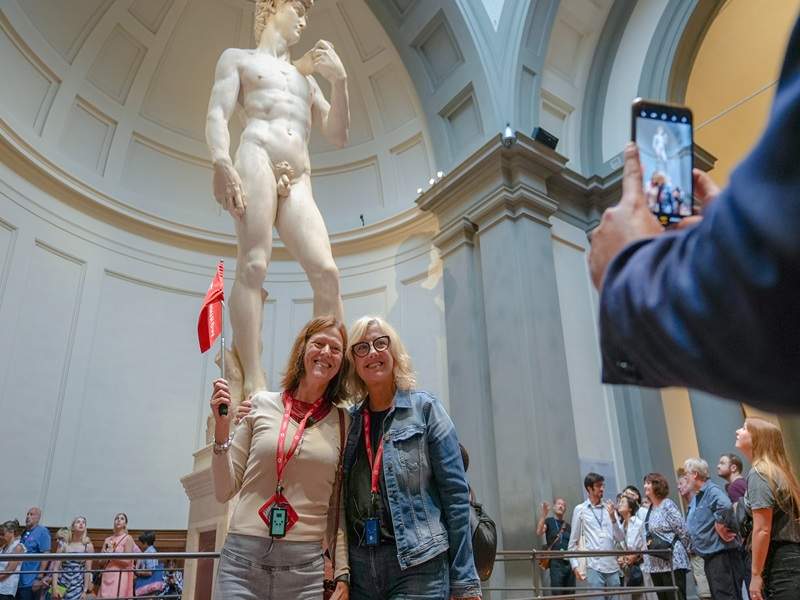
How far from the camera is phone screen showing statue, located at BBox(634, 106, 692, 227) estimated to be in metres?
0.76

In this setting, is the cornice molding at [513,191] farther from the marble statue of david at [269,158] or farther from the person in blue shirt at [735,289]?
the person in blue shirt at [735,289]

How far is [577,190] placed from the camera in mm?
8047

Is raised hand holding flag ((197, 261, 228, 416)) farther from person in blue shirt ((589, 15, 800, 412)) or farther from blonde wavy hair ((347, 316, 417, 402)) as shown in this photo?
person in blue shirt ((589, 15, 800, 412))

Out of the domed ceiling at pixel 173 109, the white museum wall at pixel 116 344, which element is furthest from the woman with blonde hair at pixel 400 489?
the domed ceiling at pixel 173 109

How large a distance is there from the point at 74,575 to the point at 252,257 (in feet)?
12.4

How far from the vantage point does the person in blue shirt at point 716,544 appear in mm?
3660

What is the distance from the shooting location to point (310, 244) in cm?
421

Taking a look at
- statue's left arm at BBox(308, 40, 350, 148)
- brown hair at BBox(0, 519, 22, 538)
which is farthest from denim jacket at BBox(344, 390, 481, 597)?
brown hair at BBox(0, 519, 22, 538)

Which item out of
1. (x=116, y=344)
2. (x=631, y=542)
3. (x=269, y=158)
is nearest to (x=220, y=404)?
(x=269, y=158)

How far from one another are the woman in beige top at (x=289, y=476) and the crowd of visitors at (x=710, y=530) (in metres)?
2.19

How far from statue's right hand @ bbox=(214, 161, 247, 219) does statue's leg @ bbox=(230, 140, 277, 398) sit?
0.24ft

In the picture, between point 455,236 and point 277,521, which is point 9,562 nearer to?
point 277,521

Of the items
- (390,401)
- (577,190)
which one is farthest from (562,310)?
(390,401)

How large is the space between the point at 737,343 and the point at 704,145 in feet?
36.2
